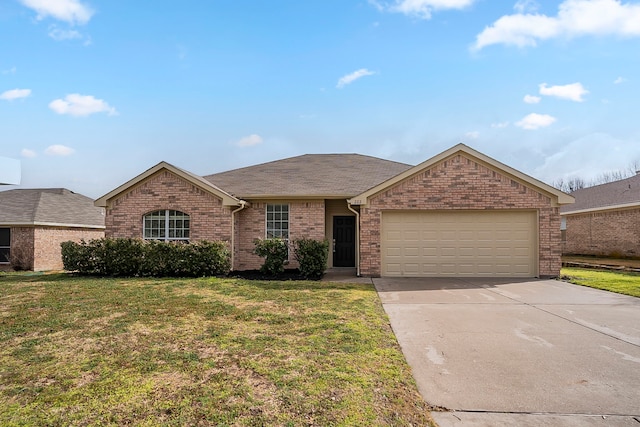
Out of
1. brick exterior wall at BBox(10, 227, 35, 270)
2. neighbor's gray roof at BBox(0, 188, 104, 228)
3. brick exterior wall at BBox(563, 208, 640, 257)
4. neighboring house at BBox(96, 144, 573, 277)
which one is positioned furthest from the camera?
brick exterior wall at BBox(563, 208, 640, 257)

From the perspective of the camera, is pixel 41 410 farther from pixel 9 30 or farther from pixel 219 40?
pixel 219 40

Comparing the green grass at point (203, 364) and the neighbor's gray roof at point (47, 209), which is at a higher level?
the neighbor's gray roof at point (47, 209)

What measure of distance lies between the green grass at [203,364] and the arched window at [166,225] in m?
5.73

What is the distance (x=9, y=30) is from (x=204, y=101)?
7.24 meters

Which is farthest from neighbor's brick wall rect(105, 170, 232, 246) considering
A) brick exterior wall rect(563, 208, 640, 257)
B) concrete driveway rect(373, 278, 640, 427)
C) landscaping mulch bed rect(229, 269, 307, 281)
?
brick exterior wall rect(563, 208, 640, 257)

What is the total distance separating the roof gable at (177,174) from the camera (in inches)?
528

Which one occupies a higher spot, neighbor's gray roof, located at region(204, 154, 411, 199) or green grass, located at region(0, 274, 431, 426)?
neighbor's gray roof, located at region(204, 154, 411, 199)

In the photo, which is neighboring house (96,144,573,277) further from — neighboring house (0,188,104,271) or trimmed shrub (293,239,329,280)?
neighboring house (0,188,104,271)

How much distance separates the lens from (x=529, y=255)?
41.9 feet

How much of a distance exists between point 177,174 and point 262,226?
3.60 metres

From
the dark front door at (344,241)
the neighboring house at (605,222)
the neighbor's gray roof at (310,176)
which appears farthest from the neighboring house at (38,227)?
the neighboring house at (605,222)

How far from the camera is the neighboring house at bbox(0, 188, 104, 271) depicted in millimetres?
18203

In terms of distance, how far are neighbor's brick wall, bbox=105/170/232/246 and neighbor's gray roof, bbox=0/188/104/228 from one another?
7079 millimetres

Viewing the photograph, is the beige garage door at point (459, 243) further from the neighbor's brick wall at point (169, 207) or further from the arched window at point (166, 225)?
the arched window at point (166, 225)
